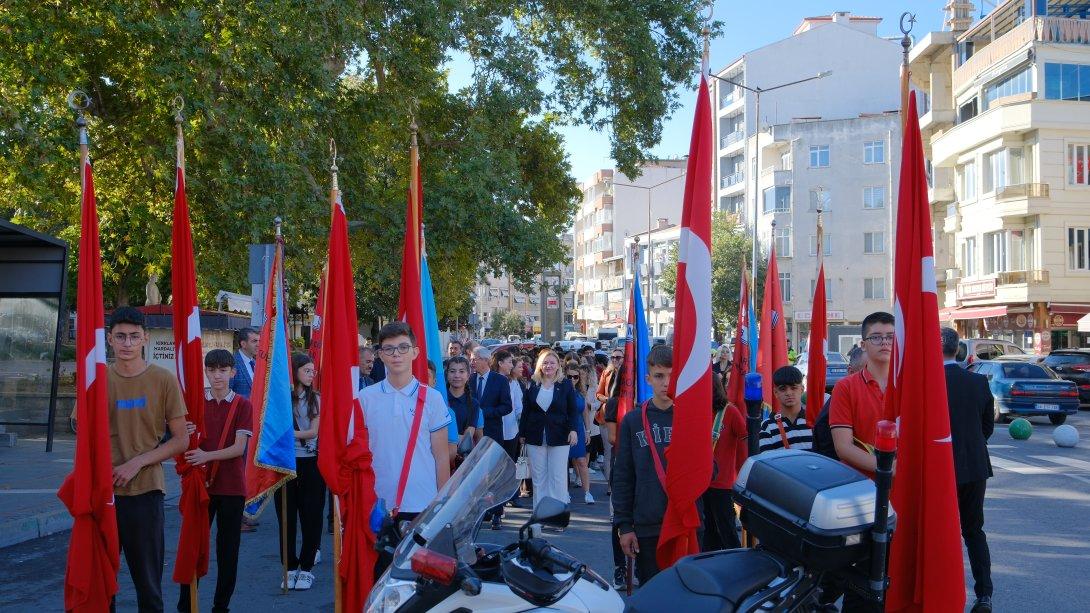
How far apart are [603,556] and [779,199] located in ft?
176

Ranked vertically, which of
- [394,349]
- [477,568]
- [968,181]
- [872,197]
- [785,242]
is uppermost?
[872,197]

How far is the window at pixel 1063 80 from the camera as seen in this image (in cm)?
Result: 3712

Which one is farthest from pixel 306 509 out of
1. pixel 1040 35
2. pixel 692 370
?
pixel 1040 35

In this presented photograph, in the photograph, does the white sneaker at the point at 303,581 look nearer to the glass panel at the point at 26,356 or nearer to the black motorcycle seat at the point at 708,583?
the black motorcycle seat at the point at 708,583

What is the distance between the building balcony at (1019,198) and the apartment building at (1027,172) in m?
0.04

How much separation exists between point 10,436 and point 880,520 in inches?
685

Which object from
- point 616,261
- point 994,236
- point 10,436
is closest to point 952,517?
point 10,436

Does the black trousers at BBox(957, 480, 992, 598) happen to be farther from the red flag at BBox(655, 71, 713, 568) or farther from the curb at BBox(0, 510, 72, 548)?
the curb at BBox(0, 510, 72, 548)

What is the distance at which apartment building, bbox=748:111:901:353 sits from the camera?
5828 cm

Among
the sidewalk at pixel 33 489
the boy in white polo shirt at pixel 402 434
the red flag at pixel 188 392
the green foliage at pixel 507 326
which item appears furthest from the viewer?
the green foliage at pixel 507 326

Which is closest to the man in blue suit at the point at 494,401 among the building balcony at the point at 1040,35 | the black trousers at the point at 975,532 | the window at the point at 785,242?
the black trousers at the point at 975,532

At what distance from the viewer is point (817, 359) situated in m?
10.1

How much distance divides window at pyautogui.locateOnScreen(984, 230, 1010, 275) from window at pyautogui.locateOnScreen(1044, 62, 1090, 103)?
5507 millimetres

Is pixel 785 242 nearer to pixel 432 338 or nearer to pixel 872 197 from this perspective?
pixel 872 197
